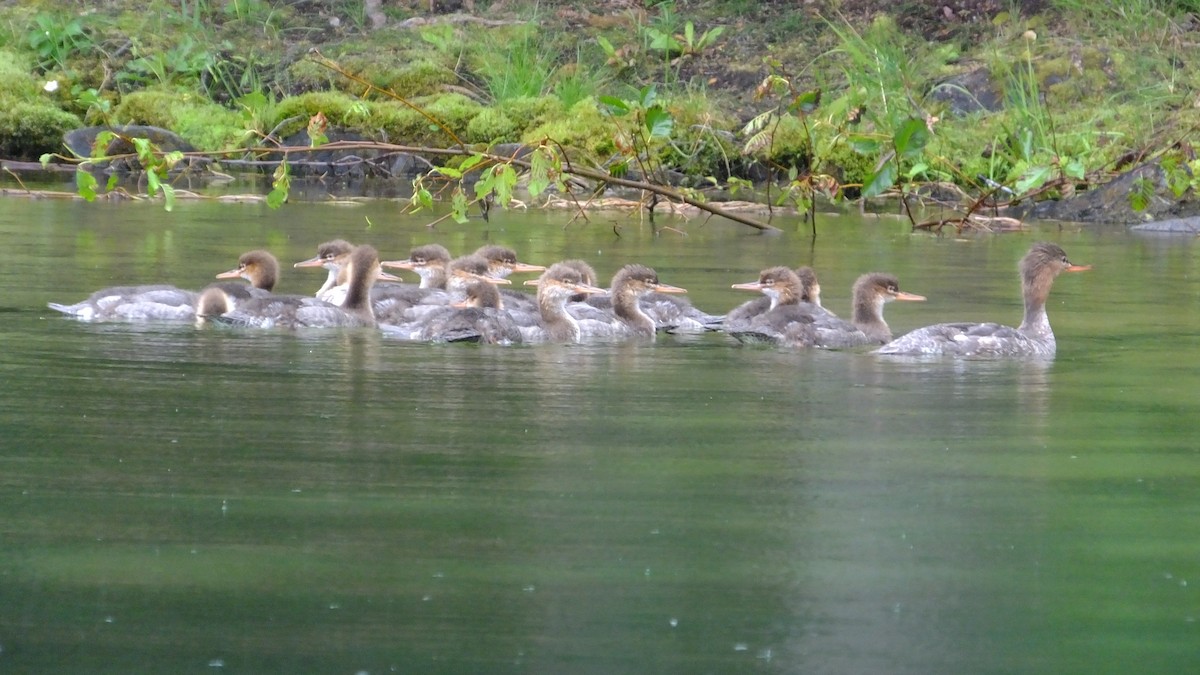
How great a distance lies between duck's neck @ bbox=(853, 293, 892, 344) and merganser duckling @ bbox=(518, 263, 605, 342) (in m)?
1.39

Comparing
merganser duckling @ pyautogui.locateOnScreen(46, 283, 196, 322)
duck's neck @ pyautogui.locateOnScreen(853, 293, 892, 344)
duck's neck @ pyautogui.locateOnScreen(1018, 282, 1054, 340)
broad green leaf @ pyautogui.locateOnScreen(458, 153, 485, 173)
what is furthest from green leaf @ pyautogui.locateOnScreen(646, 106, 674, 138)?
merganser duckling @ pyautogui.locateOnScreen(46, 283, 196, 322)

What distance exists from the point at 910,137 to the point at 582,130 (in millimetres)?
9599

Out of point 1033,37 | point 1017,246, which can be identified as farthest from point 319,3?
point 1017,246

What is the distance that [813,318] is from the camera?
9719 millimetres

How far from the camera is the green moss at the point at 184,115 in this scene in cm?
2069

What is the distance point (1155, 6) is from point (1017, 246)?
288 inches

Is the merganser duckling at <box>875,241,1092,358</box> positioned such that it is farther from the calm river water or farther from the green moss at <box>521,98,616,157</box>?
the green moss at <box>521,98,616,157</box>

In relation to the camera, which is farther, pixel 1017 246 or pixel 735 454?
pixel 1017 246

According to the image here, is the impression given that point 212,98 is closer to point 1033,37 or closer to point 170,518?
point 1033,37

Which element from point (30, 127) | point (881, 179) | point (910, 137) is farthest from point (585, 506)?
point (30, 127)

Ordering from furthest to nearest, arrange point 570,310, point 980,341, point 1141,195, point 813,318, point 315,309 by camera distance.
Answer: point 1141,195 < point 570,310 < point 315,309 < point 813,318 < point 980,341

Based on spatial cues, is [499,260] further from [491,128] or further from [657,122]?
[491,128]

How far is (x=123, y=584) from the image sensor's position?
179 inches

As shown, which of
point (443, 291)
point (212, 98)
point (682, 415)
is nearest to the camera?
point (682, 415)
